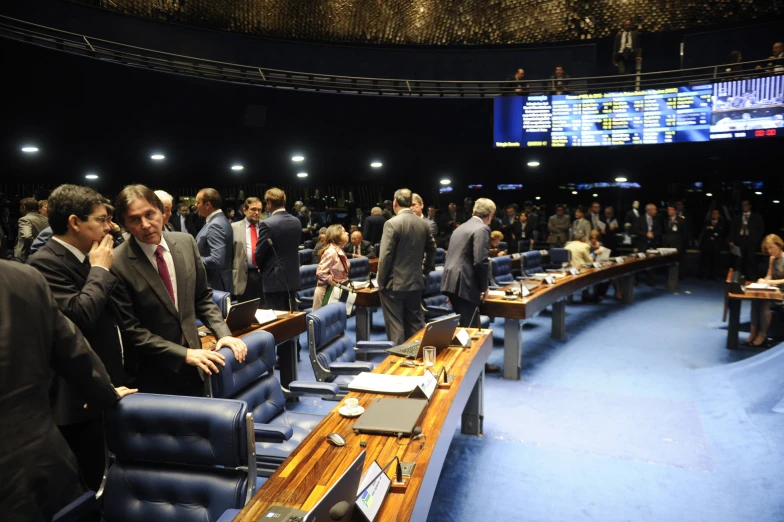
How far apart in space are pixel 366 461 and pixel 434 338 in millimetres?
1342

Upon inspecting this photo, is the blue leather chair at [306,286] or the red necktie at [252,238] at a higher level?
the red necktie at [252,238]

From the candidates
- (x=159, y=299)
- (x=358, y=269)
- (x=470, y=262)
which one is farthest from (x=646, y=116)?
(x=159, y=299)

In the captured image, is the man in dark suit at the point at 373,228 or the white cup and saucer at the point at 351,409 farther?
the man in dark suit at the point at 373,228

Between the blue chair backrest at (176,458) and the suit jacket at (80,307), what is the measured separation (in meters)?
0.24

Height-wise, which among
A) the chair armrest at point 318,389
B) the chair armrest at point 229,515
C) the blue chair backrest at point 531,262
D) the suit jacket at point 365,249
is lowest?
the chair armrest at point 318,389

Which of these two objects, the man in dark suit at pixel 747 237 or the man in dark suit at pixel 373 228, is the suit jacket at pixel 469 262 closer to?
the man in dark suit at pixel 373 228

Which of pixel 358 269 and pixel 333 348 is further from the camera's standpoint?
pixel 358 269

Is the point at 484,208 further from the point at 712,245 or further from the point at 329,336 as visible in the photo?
the point at 712,245

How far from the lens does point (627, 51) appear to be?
10664 mm

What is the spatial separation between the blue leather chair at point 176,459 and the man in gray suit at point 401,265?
2780 mm

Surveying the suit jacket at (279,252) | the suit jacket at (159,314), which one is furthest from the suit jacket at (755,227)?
the suit jacket at (159,314)

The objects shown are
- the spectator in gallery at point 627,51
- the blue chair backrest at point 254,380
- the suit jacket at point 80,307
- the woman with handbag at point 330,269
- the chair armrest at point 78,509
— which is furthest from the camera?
the spectator in gallery at point 627,51

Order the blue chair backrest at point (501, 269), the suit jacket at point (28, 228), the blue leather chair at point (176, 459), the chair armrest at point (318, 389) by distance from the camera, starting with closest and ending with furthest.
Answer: the blue leather chair at point (176, 459) → the chair armrest at point (318, 389) → the suit jacket at point (28, 228) → the blue chair backrest at point (501, 269)

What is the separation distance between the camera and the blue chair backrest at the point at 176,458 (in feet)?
5.81
